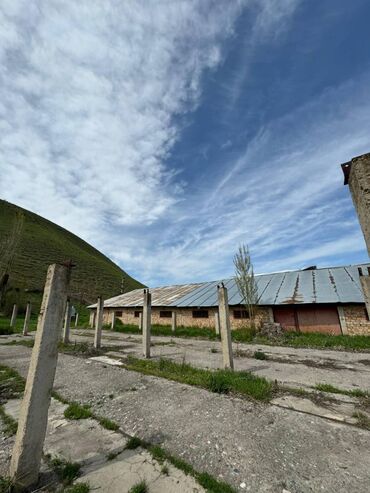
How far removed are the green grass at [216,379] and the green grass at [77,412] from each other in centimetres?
237

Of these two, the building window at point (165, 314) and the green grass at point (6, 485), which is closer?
the green grass at point (6, 485)

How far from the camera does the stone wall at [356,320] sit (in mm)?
12859

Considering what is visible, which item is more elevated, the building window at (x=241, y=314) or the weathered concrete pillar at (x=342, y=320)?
the building window at (x=241, y=314)

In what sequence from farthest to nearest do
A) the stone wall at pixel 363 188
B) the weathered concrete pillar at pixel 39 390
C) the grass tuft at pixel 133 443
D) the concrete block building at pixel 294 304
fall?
the concrete block building at pixel 294 304 → the stone wall at pixel 363 188 → the grass tuft at pixel 133 443 → the weathered concrete pillar at pixel 39 390

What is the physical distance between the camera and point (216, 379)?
526 centimetres

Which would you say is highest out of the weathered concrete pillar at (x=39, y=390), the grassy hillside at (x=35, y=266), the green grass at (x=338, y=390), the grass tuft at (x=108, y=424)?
the grassy hillside at (x=35, y=266)

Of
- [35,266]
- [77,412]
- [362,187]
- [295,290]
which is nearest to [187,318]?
[295,290]

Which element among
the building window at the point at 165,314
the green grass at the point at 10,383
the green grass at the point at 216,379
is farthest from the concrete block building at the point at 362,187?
the building window at the point at 165,314

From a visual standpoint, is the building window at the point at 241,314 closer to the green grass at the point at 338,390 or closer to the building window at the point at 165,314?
the building window at the point at 165,314

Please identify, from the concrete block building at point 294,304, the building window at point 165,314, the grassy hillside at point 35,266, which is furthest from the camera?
the grassy hillside at point 35,266

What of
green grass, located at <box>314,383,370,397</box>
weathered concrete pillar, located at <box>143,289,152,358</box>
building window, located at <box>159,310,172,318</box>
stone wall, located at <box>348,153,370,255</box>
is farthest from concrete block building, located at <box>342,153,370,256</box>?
building window, located at <box>159,310,172,318</box>

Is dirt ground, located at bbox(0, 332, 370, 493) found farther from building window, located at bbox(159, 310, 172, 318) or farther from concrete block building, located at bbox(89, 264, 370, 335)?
building window, located at bbox(159, 310, 172, 318)

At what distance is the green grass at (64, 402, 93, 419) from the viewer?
157 inches

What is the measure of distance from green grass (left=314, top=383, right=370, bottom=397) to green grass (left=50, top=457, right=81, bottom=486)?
5006 mm
